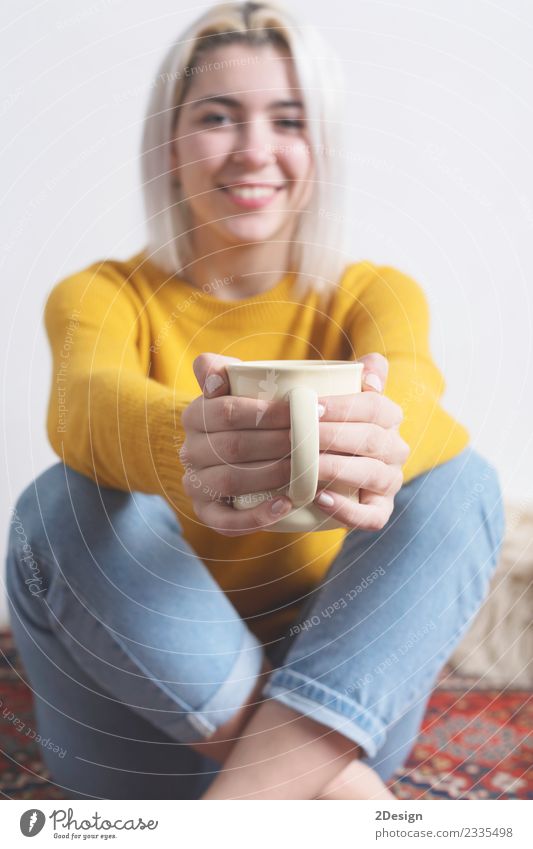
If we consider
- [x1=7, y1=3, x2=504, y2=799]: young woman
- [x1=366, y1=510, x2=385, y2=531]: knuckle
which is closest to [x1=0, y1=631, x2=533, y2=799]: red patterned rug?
[x1=7, y1=3, x2=504, y2=799]: young woman

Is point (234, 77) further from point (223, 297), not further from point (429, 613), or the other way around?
point (429, 613)

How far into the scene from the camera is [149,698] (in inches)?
14.2

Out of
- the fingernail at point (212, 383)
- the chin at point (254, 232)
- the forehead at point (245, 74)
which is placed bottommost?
the fingernail at point (212, 383)

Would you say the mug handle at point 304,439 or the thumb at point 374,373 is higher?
the thumb at point 374,373

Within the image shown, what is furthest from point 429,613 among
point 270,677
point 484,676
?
point 484,676

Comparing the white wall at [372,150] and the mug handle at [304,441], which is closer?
the mug handle at [304,441]

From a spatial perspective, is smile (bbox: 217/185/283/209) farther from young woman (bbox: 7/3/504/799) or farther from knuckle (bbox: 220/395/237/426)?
knuckle (bbox: 220/395/237/426)

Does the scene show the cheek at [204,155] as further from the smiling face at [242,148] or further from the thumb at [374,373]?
the thumb at [374,373]

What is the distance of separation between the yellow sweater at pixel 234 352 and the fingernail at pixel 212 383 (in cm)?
6

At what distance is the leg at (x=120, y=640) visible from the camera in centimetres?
35

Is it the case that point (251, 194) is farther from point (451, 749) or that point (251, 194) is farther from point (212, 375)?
point (451, 749)

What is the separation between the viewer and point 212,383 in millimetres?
300

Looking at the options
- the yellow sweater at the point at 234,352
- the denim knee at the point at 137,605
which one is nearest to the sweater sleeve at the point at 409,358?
the yellow sweater at the point at 234,352
